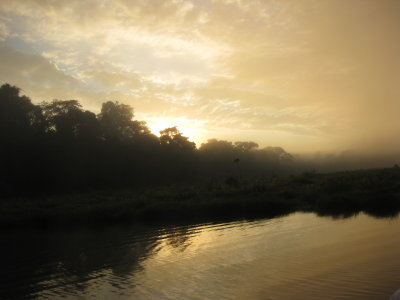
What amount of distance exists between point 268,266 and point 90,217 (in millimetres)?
25768

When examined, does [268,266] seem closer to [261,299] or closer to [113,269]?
[261,299]

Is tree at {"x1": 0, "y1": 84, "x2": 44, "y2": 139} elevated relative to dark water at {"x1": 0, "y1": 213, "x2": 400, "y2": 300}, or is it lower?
elevated

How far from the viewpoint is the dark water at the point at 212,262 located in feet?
44.6

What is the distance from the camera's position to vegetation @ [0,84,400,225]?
3866 centimetres

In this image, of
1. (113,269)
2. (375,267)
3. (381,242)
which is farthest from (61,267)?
(381,242)

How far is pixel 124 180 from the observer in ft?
227

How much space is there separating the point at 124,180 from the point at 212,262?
53.5m

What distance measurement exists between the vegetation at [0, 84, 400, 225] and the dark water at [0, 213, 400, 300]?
9.29m

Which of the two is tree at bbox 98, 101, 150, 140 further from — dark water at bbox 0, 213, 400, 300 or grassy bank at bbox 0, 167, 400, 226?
dark water at bbox 0, 213, 400, 300

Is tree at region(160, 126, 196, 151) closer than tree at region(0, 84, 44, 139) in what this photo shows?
No

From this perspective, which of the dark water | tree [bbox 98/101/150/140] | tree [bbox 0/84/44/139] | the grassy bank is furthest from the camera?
tree [bbox 98/101/150/140]

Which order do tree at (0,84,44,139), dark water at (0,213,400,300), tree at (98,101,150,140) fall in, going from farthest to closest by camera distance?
tree at (98,101,150,140) → tree at (0,84,44,139) → dark water at (0,213,400,300)

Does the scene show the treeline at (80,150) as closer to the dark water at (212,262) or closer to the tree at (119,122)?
the tree at (119,122)

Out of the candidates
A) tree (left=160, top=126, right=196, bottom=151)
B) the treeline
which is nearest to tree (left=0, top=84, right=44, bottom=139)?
the treeline
